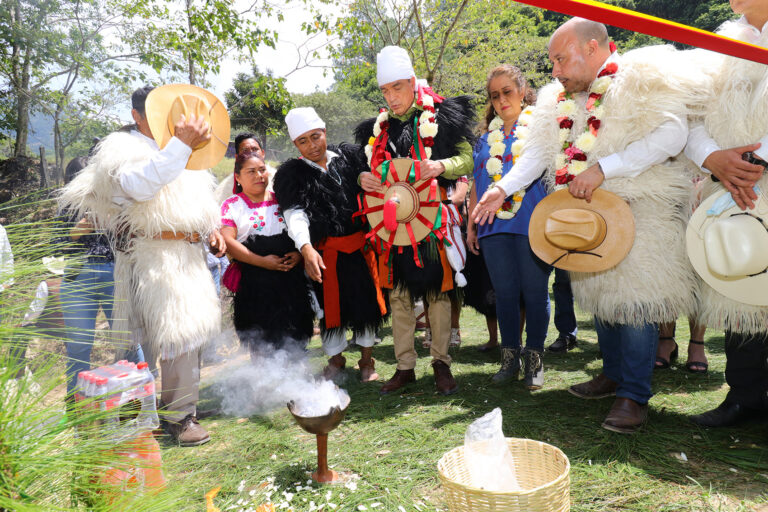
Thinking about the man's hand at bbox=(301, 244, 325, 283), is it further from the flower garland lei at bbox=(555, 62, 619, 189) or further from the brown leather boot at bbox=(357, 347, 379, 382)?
the flower garland lei at bbox=(555, 62, 619, 189)

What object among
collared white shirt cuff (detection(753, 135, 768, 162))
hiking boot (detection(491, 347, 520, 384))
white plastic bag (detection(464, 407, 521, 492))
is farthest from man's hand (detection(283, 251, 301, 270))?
collared white shirt cuff (detection(753, 135, 768, 162))

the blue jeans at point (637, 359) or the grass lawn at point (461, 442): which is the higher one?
the blue jeans at point (637, 359)

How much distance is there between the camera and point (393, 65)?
3.54 m

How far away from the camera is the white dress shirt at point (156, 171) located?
291 centimetres

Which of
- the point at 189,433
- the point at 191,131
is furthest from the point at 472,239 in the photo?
the point at 189,433

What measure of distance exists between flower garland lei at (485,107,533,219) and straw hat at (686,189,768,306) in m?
1.29

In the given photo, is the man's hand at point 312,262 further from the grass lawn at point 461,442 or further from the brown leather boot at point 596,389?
the brown leather boot at point 596,389

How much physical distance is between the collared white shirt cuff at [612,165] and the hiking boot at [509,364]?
1.65 meters

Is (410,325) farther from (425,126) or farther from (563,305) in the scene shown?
(563,305)

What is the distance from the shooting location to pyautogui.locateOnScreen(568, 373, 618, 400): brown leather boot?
3.32m

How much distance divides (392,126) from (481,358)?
Answer: 225 cm

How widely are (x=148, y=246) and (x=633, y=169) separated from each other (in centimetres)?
286

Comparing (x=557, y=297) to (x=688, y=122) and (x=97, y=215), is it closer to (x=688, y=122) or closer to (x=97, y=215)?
(x=688, y=122)

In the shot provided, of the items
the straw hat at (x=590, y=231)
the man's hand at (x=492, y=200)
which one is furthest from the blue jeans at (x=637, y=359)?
the man's hand at (x=492, y=200)
